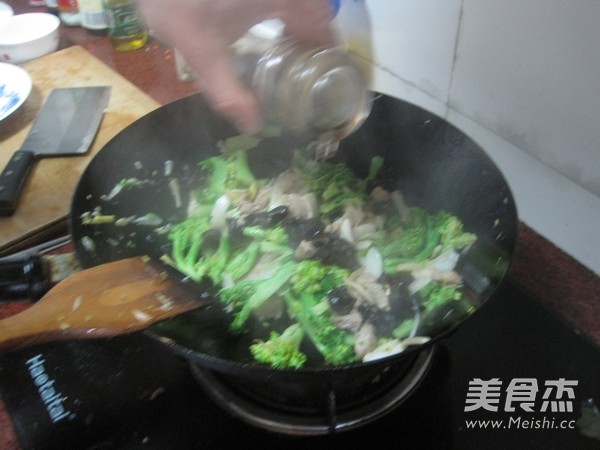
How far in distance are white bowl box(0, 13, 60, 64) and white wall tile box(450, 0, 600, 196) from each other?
113 centimetres

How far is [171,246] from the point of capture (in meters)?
1.04

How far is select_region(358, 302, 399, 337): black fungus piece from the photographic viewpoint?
0.85 meters

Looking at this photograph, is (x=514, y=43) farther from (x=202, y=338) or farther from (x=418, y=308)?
(x=202, y=338)

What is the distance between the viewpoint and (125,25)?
153cm

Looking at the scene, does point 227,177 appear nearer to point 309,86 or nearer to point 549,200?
point 309,86

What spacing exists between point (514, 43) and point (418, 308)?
430 millimetres

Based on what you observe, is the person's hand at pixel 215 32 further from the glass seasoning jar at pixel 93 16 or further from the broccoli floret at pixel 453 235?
the glass seasoning jar at pixel 93 16

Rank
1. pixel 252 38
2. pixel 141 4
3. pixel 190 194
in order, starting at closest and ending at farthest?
pixel 141 4 → pixel 252 38 → pixel 190 194

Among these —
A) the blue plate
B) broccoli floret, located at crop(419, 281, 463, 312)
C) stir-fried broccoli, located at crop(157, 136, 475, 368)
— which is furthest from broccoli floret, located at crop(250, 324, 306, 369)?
the blue plate

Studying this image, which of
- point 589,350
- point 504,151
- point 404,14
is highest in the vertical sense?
point 404,14

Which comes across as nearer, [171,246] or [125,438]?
[125,438]

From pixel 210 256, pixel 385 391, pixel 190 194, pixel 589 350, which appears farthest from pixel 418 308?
pixel 190 194

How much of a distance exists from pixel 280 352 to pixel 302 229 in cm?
28

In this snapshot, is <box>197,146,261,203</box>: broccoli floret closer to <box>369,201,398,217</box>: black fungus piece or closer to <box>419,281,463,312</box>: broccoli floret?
<box>369,201,398,217</box>: black fungus piece
